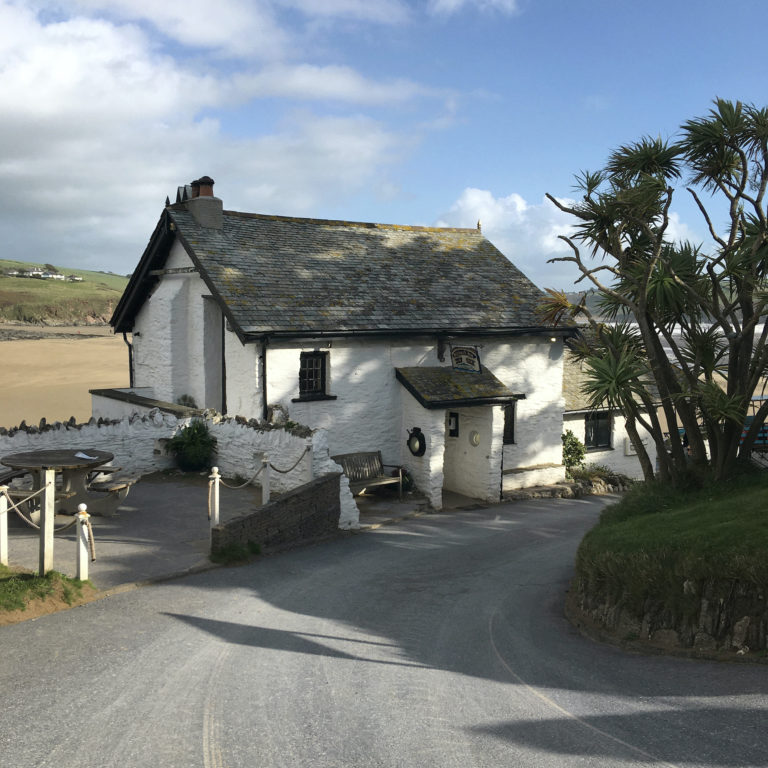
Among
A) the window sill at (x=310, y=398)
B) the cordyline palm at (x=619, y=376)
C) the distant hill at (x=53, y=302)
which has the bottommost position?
the window sill at (x=310, y=398)

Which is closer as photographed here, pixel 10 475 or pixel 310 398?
pixel 10 475

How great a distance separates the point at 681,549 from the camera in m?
9.19

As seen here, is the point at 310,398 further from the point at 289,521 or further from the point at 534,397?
the point at 534,397

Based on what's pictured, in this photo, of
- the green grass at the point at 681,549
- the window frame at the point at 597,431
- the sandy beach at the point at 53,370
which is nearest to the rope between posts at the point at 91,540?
the green grass at the point at 681,549

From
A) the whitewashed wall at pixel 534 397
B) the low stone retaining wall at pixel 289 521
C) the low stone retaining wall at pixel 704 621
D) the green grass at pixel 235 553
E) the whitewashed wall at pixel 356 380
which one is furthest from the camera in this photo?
the whitewashed wall at pixel 534 397

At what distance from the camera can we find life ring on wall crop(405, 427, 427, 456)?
18.7 m

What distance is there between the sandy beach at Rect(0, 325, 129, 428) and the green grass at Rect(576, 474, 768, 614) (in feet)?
94.5

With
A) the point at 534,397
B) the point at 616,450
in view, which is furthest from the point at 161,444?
the point at 616,450

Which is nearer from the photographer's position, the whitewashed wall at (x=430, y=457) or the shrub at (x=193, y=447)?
the shrub at (x=193, y=447)

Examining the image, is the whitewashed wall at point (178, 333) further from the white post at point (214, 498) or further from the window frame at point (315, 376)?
the white post at point (214, 498)

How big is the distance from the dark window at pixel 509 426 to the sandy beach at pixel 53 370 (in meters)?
21.6

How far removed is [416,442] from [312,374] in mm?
A: 3168

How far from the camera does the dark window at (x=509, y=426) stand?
21422 millimetres

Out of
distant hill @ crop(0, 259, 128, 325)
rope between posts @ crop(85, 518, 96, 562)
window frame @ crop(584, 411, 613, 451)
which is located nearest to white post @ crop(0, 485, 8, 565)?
rope between posts @ crop(85, 518, 96, 562)
